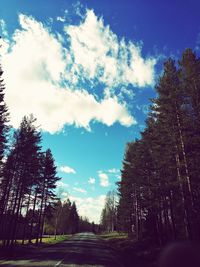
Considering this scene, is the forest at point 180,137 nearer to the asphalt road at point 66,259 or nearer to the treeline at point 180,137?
the treeline at point 180,137

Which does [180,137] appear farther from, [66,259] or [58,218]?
[58,218]

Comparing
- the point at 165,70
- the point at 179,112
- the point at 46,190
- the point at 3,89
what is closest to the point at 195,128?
the point at 179,112

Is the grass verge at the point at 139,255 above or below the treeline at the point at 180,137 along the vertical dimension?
below

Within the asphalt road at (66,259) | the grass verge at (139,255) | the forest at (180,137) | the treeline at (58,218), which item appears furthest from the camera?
the treeline at (58,218)

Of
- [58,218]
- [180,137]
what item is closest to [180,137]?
[180,137]

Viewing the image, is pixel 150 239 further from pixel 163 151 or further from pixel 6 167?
pixel 6 167

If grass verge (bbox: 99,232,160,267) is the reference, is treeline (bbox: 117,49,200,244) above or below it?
above

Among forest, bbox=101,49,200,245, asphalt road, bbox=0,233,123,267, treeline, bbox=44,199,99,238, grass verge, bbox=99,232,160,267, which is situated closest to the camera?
asphalt road, bbox=0,233,123,267

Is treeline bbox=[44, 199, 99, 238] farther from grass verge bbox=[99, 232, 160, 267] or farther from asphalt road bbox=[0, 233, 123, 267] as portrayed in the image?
asphalt road bbox=[0, 233, 123, 267]

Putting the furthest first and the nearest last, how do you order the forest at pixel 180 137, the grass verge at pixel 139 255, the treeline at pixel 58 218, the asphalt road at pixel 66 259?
the treeline at pixel 58 218 → the forest at pixel 180 137 → the grass verge at pixel 139 255 → the asphalt road at pixel 66 259

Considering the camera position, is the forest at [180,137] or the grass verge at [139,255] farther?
the forest at [180,137]

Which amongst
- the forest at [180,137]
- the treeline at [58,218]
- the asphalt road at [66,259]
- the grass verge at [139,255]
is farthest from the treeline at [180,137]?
the treeline at [58,218]

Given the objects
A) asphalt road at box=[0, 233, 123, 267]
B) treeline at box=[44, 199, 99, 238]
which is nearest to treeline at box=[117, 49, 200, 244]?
asphalt road at box=[0, 233, 123, 267]

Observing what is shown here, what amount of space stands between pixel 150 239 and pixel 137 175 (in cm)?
817
